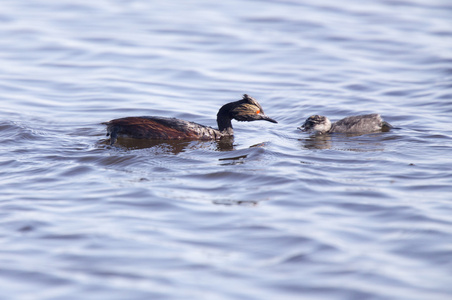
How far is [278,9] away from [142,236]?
52.4ft

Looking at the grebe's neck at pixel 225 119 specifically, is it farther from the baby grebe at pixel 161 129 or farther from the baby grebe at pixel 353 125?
the baby grebe at pixel 353 125

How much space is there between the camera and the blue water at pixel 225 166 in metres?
5.76

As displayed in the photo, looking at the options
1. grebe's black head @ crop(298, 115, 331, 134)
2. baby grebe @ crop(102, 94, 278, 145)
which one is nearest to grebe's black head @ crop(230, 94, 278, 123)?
baby grebe @ crop(102, 94, 278, 145)

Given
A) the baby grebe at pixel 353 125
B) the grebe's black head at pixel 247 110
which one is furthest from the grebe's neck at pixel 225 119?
the baby grebe at pixel 353 125

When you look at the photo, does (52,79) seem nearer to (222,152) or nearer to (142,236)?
(222,152)

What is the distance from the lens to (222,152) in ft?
33.0

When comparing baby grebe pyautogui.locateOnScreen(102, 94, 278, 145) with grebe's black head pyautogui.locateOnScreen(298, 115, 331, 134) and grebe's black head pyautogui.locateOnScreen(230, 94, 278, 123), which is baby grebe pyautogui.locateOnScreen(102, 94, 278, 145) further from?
grebe's black head pyautogui.locateOnScreen(298, 115, 331, 134)

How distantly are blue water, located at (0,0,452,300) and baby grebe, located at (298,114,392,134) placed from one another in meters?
0.27

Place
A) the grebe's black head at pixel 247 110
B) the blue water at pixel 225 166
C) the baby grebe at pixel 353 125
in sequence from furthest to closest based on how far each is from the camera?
1. the baby grebe at pixel 353 125
2. the grebe's black head at pixel 247 110
3. the blue water at pixel 225 166

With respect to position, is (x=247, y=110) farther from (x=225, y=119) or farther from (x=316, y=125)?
(x=316, y=125)

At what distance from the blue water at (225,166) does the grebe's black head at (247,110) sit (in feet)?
1.21

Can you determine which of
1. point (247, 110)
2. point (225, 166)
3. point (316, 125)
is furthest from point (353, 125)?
point (225, 166)

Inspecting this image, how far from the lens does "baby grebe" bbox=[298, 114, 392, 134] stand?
37.1ft

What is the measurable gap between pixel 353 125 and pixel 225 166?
130 inches
